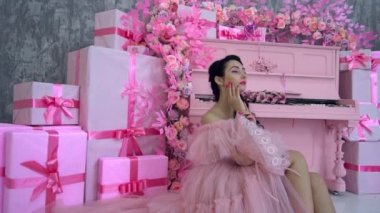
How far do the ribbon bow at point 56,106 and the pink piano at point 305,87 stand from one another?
1005 mm

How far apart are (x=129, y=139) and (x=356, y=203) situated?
1.98 meters

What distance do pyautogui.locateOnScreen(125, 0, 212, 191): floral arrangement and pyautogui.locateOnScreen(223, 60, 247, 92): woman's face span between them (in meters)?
0.79

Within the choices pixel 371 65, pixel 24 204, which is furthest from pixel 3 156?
pixel 371 65

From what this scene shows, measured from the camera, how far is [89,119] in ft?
7.23

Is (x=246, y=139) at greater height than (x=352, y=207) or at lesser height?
greater

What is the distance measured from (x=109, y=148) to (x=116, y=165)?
174 mm

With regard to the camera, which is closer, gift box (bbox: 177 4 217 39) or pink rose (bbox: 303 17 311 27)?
gift box (bbox: 177 4 217 39)

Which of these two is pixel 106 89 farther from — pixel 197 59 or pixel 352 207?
pixel 352 207

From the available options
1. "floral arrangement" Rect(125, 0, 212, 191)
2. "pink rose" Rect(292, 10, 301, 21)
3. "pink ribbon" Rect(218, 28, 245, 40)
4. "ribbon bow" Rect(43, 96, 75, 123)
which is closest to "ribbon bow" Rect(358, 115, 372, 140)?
"pink rose" Rect(292, 10, 301, 21)

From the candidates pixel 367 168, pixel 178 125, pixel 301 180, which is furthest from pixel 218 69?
pixel 367 168

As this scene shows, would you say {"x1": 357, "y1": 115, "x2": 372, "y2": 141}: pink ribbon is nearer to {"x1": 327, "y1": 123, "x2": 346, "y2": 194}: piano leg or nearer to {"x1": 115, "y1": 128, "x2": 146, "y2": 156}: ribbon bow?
{"x1": 327, "y1": 123, "x2": 346, "y2": 194}: piano leg

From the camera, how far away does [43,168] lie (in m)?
1.92

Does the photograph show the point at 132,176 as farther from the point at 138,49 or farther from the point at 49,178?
the point at 138,49

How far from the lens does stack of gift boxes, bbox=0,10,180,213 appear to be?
1.85 meters
